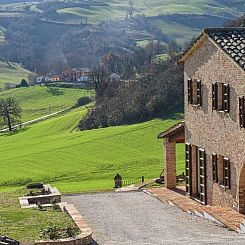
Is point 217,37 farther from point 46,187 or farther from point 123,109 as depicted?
point 123,109

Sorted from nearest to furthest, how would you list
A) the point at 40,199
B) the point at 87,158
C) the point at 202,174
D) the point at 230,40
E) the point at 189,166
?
1. the point at 230,40
2. the point at 202,174
3. the point at 40,199
4. the point at 189,166
5. the point at 87,158

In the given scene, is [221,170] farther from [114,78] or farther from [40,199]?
[114,78]

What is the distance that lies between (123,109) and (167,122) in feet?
52.6

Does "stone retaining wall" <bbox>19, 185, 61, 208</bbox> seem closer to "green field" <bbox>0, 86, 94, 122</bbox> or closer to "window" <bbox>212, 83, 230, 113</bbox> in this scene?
"window" <bbox>212, 83, 230, 113</bbox>

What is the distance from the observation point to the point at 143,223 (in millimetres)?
23359

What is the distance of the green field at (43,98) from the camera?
144500 mm

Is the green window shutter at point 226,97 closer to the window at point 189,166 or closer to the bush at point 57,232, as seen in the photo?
the window at point 189,166

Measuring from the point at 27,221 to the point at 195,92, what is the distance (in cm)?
981

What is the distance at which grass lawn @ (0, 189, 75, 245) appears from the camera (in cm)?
2008

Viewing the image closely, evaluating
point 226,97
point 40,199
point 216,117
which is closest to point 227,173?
point 216,117

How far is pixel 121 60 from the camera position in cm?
19025

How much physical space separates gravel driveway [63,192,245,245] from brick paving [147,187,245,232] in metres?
0.29

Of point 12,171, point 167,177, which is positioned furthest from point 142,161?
point 167,177

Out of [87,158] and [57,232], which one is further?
[87,158]
